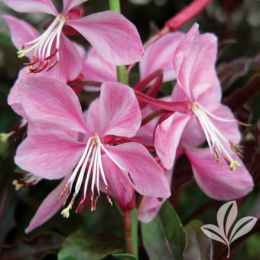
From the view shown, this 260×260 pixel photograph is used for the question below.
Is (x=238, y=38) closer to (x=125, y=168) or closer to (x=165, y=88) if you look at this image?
(x=165, y=88)

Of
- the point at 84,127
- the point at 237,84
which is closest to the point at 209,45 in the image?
the point at 84,127

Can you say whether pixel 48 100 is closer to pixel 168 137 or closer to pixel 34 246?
pixel 168 137

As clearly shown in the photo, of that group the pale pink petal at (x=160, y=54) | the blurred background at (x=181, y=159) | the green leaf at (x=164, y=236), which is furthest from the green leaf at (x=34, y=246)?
the pale pink petal at (x=160, y=54)

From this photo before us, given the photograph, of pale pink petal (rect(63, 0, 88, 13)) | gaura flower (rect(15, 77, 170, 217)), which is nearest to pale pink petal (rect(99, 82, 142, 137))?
gaura flower (rect(15, 77, 170, 217))

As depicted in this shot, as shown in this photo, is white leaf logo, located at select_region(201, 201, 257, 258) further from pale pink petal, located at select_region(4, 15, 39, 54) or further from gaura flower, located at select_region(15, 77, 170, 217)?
pale pink petal, located at select_region(4, 15, 39, 54)

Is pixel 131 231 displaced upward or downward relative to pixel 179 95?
downward

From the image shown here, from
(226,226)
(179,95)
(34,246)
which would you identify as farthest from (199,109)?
(34,246)

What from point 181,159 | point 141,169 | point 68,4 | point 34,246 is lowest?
point 34,246
